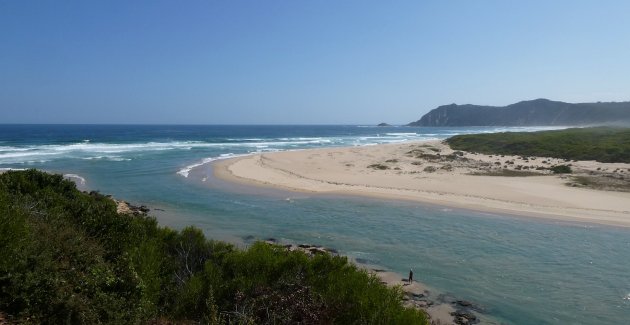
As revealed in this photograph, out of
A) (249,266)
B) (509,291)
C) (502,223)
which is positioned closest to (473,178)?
(502,223)

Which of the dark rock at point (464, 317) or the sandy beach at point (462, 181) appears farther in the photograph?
the sandy beach at point (462, 181)

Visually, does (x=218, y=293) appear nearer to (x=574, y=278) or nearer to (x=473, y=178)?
(x=574, y=278)

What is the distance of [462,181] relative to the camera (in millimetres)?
31250

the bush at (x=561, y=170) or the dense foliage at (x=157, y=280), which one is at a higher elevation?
the dense foliage at (x=157, y=280)

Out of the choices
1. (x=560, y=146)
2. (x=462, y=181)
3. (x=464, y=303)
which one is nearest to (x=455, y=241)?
(x=464, y=303)

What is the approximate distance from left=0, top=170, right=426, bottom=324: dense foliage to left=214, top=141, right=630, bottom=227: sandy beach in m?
16.8

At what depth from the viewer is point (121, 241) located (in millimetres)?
9789

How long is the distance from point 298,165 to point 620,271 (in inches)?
1189

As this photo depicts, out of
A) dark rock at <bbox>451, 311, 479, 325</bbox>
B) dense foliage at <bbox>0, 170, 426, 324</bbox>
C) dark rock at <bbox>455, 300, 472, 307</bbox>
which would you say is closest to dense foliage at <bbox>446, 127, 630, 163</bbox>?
dark rock at <bbox>455, 300, 472, 307</bbox>

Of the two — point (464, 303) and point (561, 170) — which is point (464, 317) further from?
point (561, 170)

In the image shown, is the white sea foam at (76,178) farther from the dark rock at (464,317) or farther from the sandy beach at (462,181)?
the dark rock at (464,317)

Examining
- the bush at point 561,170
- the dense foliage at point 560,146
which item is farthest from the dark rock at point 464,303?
the dense foliage at point 560,146

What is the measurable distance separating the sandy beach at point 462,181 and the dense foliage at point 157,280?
16787 mm

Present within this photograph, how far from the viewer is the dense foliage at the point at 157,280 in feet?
21.2
